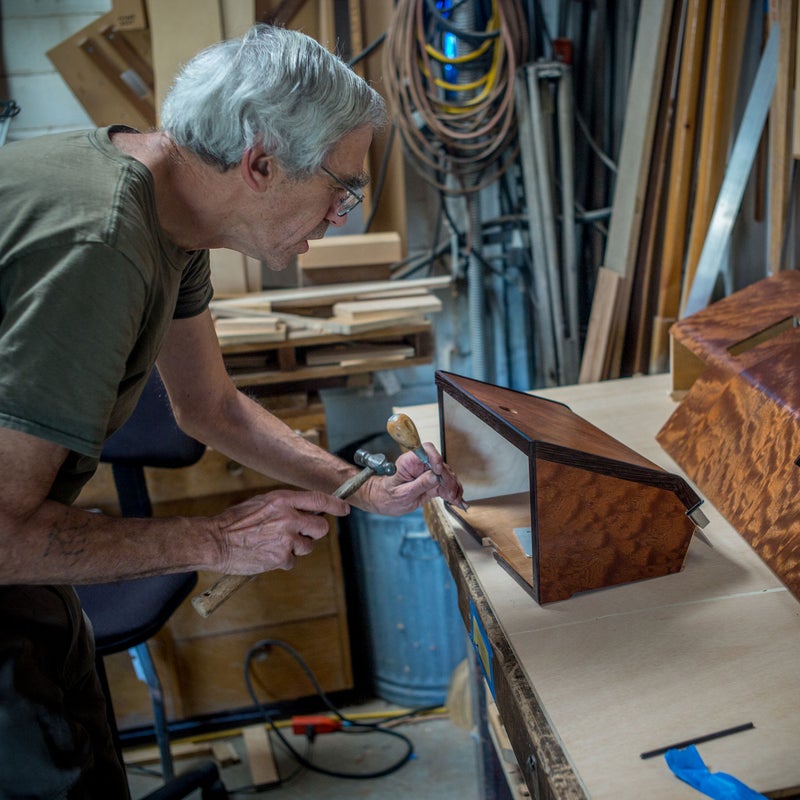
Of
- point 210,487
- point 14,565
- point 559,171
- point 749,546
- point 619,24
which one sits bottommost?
point 210,487

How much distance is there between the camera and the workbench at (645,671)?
0.88 metres

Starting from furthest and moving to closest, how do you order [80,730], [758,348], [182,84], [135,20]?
[135,20], [758,348], [80,730], [182,84]

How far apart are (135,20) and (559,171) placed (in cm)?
151

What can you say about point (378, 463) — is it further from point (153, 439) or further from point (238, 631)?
point (238, 631)

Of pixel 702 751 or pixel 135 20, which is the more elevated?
pixel 135 20

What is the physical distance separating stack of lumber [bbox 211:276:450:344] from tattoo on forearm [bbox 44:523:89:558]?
1207 mm

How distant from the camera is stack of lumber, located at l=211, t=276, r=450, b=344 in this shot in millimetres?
2266

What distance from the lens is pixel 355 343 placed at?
2.42 metres

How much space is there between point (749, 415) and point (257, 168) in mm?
914

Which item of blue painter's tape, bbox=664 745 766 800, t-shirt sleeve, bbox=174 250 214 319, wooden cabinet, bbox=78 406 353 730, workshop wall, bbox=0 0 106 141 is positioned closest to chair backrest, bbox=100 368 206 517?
wooden cabinet, bbox=78 406 353 730

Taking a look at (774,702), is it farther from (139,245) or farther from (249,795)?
(249,795)

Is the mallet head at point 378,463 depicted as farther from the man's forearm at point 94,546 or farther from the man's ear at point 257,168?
the man's ear at point 257,168

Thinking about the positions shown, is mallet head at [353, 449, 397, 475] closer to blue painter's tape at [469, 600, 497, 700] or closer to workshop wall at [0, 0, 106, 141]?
blue painter's tape at [469, 600, 497, 700]

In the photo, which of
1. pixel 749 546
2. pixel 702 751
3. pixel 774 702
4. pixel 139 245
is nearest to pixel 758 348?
pixel 749 546
